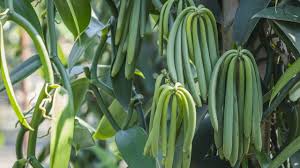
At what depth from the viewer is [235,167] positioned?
56 cm

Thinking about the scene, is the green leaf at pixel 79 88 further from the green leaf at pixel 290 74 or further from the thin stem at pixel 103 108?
the green leaf at pixel 290 74

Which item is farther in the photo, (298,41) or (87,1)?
(87,1)

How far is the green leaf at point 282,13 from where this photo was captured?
536 millimetres

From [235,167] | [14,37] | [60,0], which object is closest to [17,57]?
[14,37]

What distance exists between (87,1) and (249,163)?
0.25m

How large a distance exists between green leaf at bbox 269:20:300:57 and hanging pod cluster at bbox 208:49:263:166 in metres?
0.04

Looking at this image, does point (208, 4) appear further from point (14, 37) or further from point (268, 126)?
point (14, 37)

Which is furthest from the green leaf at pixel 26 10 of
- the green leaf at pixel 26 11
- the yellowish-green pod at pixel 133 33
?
the yellowish-green pod at pixel 133 33

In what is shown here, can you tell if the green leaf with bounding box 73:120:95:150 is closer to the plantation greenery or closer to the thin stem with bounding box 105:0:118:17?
the plantation greenery

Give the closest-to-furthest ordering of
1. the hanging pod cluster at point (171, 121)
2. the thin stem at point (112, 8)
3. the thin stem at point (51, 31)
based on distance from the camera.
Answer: the hanging pod cluster at point (171, 121) → the thin stem at point (51, 31) → the thin stem at point (112, 8)

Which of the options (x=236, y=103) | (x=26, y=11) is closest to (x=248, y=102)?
(x=236, y=103)

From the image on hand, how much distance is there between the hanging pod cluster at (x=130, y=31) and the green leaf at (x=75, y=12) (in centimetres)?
5

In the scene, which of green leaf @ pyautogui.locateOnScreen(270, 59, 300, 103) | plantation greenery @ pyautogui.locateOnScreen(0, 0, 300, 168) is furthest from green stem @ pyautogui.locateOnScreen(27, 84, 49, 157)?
green leaf @ pyautogui.locateOnScreen(270, 59, 300, 103)

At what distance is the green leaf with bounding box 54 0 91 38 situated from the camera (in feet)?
2.11
